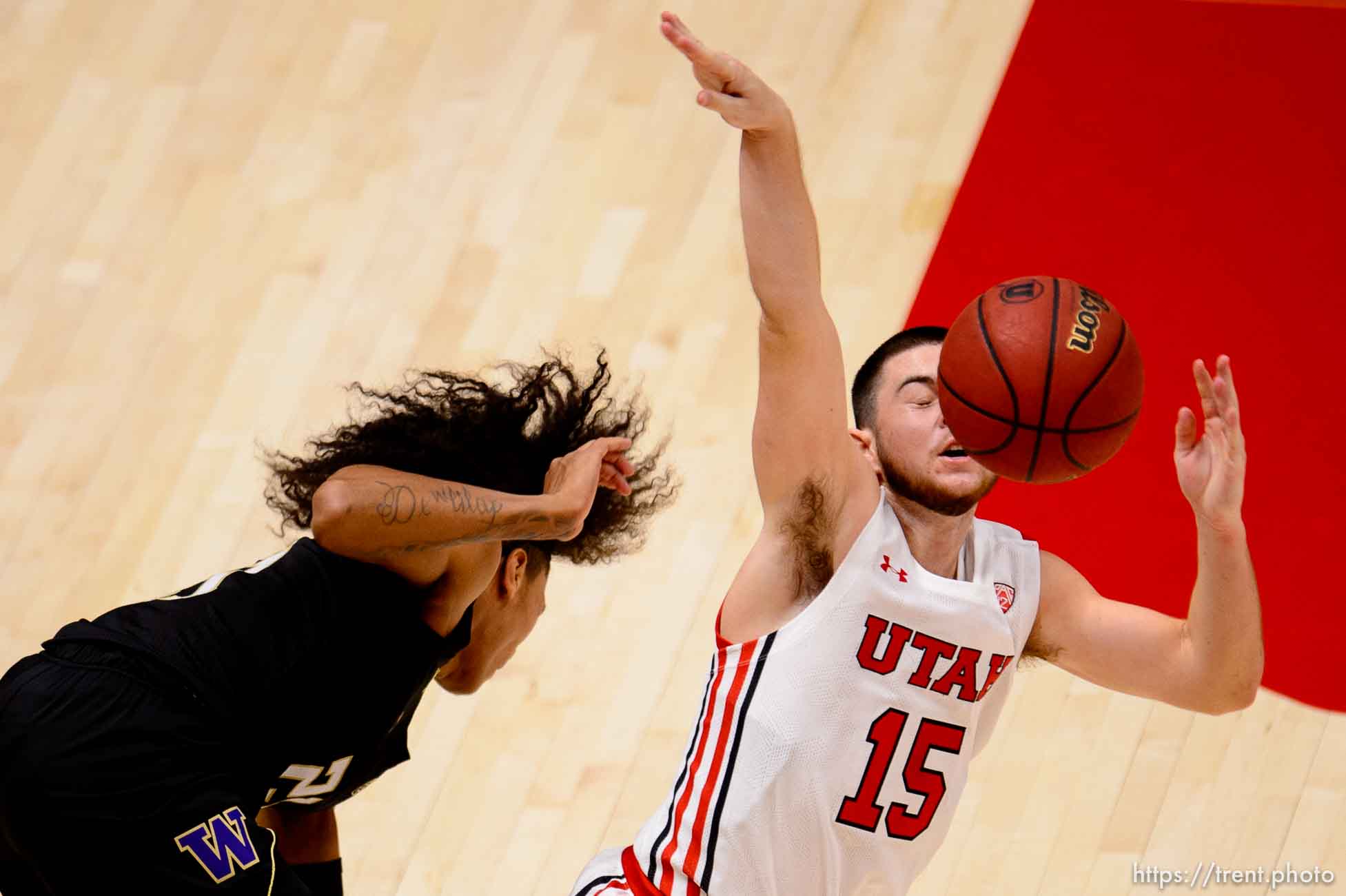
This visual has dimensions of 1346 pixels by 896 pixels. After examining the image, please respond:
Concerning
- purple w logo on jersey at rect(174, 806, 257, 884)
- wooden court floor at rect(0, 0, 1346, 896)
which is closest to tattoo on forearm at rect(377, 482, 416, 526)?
purple w logo on jersey at rect(174, 806, 257, 884)

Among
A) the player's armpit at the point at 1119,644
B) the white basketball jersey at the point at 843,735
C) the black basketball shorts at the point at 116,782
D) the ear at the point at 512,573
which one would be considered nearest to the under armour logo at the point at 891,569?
the white basketball jersey at the point at 843,735

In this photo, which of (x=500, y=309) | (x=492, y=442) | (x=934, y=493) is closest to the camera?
(x=934, y=493)

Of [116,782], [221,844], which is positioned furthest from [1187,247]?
[116,782]

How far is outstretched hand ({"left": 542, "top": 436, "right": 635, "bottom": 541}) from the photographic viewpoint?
3129 millimetres

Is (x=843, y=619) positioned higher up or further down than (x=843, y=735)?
higher up

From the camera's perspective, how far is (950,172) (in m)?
5.46

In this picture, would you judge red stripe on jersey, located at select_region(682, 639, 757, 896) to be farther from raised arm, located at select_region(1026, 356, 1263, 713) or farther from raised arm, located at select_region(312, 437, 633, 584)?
raised arm, located at select_region(1026, 356, 1263, 713)

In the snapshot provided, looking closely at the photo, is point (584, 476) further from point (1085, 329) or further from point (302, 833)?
point (302, 833)

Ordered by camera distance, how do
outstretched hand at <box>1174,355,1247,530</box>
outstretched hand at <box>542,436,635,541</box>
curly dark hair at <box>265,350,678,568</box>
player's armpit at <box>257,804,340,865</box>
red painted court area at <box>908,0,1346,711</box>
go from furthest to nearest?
1. red painted court area at <box>908,0,1346,711</box>
2. player's armpit at <box>257,804,340,865</box>
3. curly dark hair at <box>265,350,678,568</box>
4. outstretched hand at <box>542,436,635,541</box>
5. outstretched hand at <box>1174,355,1247,530</box>

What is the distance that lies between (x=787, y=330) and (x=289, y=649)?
1046mm

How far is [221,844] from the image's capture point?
295 centimetres

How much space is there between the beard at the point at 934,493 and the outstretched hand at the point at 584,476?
0.54 m

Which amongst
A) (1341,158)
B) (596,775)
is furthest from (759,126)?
(1341,158)

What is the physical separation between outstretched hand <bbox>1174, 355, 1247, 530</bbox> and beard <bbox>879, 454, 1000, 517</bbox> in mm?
343
